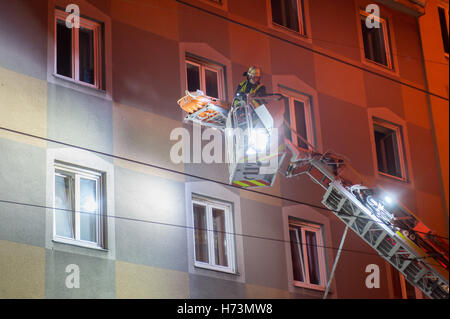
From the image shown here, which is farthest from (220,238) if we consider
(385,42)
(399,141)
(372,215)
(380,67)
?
(385,42)

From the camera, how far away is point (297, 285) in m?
18.3

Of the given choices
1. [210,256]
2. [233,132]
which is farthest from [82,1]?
[210,256]

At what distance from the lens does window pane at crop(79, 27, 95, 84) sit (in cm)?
1698

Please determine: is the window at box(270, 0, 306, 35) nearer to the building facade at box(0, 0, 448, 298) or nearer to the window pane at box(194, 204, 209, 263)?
the building facade at box(0, 0, 448, 298)

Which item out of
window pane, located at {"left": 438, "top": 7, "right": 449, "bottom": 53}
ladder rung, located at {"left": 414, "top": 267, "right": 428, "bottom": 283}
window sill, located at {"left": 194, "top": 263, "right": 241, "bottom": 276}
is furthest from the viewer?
window pane, located at {"left": 438, "top": 7, "right": 449, "bottom": 53}

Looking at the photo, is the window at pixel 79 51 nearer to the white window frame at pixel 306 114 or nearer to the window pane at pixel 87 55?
the window pane at pixel 87 55

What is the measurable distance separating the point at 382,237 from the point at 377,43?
7.43 metres

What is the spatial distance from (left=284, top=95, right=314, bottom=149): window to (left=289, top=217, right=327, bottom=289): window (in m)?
1.95

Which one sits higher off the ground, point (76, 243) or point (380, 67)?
point (380, 67)

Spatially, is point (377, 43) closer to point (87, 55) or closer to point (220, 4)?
point (220, 4)

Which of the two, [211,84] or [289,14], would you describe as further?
[289,14]

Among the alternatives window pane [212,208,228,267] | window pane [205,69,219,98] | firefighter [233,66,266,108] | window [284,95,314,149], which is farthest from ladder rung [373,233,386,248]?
window pane [205,69,219,98]

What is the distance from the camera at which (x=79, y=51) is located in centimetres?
1712
